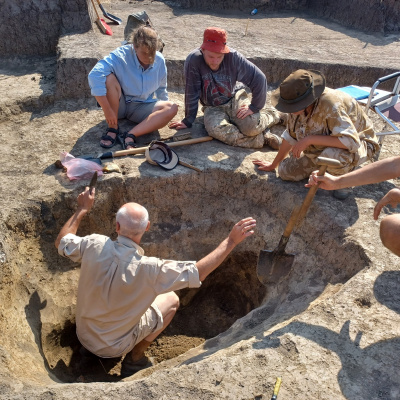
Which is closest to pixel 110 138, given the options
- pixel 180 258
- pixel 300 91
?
pixel 180 258

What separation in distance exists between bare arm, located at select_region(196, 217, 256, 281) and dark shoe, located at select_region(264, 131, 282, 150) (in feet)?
7.00

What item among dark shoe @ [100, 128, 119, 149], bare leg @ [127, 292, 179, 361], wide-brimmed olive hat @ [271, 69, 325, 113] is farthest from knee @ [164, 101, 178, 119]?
bare leg @ [127, 292, 179, 361]

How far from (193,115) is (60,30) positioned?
303 cm

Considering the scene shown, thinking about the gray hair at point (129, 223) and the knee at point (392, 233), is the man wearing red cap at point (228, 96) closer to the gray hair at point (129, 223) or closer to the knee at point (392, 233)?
the knee at point (392, 233)

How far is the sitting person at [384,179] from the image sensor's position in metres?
3.22

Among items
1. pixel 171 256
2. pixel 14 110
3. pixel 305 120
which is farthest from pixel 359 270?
pixel 14 110

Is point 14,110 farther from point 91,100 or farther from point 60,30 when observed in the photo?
point 60,30

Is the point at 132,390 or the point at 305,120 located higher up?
the point at 305,120

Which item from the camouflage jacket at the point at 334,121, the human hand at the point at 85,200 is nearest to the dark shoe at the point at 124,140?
the human hand at the point at 85,200

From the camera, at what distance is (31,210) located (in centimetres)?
419

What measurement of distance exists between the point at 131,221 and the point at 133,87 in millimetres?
2518

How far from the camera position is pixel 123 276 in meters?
3.12

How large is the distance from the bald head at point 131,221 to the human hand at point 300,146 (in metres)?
1.64

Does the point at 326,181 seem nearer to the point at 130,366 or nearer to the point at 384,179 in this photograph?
the point at 384,179
